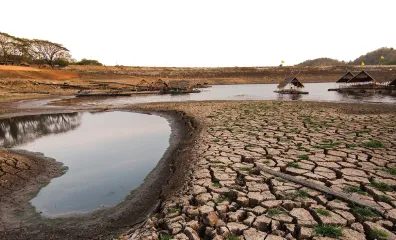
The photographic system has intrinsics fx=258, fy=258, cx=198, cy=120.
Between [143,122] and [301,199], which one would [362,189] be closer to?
[301,199]

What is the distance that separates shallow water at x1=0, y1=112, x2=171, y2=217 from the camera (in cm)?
585

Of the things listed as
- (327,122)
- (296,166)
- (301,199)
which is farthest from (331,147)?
(327,122)

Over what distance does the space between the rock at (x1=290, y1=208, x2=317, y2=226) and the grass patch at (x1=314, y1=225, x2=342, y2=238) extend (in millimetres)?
131

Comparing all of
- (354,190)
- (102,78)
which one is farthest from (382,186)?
(102,78)

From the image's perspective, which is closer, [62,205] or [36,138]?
[62,205]

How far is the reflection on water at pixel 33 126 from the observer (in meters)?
11.5

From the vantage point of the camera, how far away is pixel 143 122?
14945 millimetres

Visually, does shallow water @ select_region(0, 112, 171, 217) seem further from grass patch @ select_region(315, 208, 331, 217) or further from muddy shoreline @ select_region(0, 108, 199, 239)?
grass patch @ select_region(315, 208, 331, 217)

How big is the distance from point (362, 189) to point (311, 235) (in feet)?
5.89

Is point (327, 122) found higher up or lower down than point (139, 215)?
higher up

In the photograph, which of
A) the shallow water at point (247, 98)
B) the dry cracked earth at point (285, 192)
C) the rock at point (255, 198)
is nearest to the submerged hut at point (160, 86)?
the shallow water at point (247, 98)

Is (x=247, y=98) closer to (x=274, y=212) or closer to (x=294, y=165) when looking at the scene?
(x=294, y=165)

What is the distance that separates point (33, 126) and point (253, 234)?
14.8m

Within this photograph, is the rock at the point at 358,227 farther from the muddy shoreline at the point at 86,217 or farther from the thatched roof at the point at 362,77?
the thatched roof at the point at 362,77
